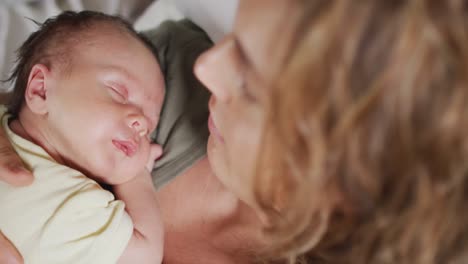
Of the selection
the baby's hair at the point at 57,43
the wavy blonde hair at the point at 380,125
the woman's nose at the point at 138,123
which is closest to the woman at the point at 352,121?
the wavy blonde hair at the point at 380,125

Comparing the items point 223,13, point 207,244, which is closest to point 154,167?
point 207,244

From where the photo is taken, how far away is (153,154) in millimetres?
1036

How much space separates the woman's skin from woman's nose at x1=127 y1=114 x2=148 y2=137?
13 centimetres

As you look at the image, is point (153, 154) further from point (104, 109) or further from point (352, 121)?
point (352, 121)

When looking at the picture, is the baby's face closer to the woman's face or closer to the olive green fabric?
the olive green fabric

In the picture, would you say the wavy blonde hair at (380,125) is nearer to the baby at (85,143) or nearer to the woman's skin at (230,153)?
the woman's skin at (230,153)

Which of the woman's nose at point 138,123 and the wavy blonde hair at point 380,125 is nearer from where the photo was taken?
the wavy blonde hair at point 380,125

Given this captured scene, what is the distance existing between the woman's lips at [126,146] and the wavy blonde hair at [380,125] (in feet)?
1.15

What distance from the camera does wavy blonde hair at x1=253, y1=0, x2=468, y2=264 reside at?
20.3 inches

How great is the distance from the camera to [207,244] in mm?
1026

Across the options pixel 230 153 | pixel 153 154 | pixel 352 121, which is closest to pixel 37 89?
pixel 153 154

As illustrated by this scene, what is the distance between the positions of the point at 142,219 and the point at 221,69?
1.21ft

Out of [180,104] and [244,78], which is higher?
[244,78]

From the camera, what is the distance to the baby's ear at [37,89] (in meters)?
0.96
